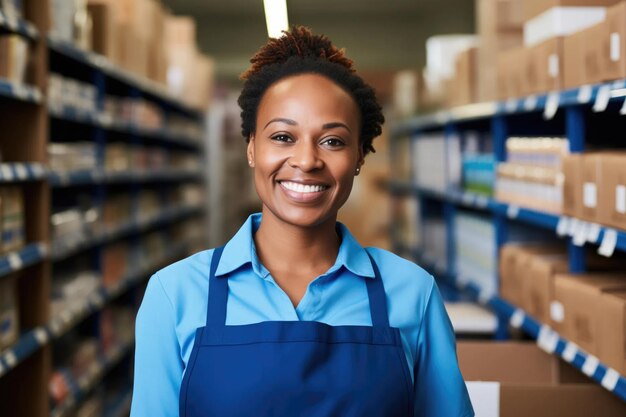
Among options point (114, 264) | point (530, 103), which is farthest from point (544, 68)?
point (114, 264)

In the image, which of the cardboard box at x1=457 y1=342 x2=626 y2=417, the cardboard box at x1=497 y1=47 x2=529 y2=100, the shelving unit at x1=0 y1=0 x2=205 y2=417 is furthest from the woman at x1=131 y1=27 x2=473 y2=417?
the cardboard box at x1=497 y1=47 x2=529 y2=100

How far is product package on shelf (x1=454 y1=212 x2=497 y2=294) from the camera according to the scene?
15.6ft

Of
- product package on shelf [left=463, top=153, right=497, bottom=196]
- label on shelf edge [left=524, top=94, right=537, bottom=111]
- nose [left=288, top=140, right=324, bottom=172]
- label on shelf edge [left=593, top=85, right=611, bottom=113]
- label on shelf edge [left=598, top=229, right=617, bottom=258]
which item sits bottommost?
label on shelf edge [left=598, top=229, right=617, bottom=258]

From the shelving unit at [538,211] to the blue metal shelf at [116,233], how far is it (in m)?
2.32

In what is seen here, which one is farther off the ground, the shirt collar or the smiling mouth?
the smiling mouth

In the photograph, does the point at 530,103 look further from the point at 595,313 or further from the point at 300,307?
the point at 300,307

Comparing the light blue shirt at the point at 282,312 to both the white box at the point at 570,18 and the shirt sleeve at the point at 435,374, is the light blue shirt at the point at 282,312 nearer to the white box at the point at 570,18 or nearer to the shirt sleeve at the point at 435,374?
the shirt sleeve at the point at 435,374

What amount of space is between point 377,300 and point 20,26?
2.50 m

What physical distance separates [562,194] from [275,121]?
1926mm

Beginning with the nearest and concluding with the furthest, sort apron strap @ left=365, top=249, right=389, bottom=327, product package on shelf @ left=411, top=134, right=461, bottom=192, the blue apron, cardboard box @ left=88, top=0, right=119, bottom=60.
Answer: the blue apron → apron strap @ left=365, top=249, right=389, bottom=327 → cardboard box @ left=88, top=0, right=119, bottom=60 → product package on shelf @ left=411, top=134, right=461, bottom=192

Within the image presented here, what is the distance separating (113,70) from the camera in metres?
5.23

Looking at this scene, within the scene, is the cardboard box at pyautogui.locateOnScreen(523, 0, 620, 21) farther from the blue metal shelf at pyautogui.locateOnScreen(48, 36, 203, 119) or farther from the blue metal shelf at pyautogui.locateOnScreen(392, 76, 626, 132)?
the blue metal shelf at pyautogui.locateOnScreen(48, 36, 203, 119)

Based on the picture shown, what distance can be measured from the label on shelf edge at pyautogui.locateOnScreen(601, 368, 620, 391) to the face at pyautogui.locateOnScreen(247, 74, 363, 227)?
1.38 metres

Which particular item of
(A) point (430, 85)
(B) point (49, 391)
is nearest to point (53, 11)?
(B) point (49, 391)
